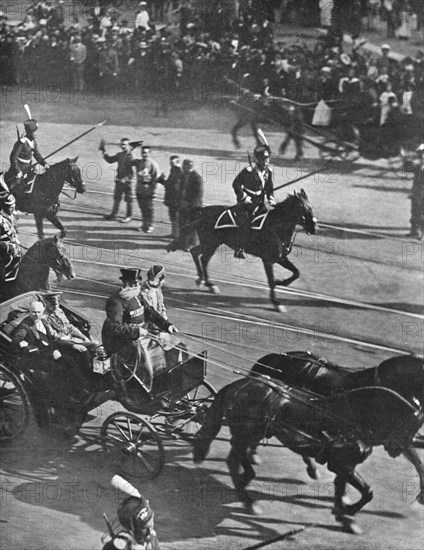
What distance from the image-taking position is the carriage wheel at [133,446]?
995 centimetres

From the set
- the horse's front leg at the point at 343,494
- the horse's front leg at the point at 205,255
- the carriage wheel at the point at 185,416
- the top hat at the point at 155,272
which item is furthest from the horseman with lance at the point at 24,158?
the horse's front leg at the point at 343,494

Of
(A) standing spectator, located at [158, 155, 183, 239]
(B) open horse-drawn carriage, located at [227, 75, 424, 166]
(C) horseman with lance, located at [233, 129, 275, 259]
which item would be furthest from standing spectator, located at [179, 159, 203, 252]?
(B) open horse-drawn carriage, located at [227, 75, 424, 166]

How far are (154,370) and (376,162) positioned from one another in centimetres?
251

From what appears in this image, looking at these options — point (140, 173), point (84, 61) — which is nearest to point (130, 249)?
point (140, 173)

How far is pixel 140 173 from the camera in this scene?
Result: 10.1 m

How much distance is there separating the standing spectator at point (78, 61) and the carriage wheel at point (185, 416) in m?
2.73

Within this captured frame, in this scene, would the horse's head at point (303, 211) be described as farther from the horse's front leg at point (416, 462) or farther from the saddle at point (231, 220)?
the horse's front leg at point (416, 462)

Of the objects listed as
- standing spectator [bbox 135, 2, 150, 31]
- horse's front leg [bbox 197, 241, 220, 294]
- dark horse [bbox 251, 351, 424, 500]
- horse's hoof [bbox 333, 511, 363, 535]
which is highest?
standing spectator [bbox 135, 2, 150, 31]

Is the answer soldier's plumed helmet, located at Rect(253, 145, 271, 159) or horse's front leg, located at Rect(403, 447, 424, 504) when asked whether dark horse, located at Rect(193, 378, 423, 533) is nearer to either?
horse's front leg, located at Rect(403, 447, 424, 504)

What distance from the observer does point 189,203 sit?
33.2ft

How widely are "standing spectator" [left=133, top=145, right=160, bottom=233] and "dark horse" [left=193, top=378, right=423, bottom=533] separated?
1.60 meters

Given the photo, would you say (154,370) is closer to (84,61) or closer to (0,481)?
(0,481)

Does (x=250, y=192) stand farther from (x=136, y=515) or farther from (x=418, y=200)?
(x=136, y=515)

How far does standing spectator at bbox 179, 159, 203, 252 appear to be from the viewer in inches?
395
